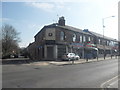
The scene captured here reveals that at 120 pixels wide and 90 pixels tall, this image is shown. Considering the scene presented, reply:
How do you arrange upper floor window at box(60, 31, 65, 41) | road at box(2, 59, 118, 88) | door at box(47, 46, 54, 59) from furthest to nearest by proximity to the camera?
1. upper floor window at box(60, 31, 65, 41)
2. door at box(47, 46, 54, 59)
3. road at box(2, 59, 118, 88)

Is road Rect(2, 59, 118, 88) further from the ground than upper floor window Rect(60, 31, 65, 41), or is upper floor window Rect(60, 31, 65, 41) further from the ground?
upper floor window Rect(60, 31, 65, 41)

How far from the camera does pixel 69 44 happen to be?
128 ft

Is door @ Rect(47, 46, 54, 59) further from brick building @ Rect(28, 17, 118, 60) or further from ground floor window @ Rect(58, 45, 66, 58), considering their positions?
ground floor window @ Rect(58, 45, 66, 58)

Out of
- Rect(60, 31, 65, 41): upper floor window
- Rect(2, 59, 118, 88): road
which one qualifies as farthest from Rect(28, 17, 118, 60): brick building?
Rect(2, 59, 118, 88): road

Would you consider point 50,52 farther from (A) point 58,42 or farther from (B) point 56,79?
(B) point 56,79

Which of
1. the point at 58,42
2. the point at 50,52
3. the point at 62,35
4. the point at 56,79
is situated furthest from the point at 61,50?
the point at 56,79

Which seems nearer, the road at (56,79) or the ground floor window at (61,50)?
the road at (56,79)

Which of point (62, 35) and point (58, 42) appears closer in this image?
point (58, 42)

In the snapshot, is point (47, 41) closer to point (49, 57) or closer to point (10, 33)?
point (49, 57)

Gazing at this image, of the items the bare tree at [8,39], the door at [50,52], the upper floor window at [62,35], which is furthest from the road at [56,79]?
the bare tree at [8,39]

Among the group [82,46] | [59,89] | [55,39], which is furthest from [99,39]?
[59,89]

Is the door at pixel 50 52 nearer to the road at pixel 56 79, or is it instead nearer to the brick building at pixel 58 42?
the brick building at pixel 58 42

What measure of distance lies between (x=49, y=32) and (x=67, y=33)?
496 centimetres

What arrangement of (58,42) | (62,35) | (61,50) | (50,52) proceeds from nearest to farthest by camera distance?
(50,52) < (58,42) < (61,50) < (62,35)
